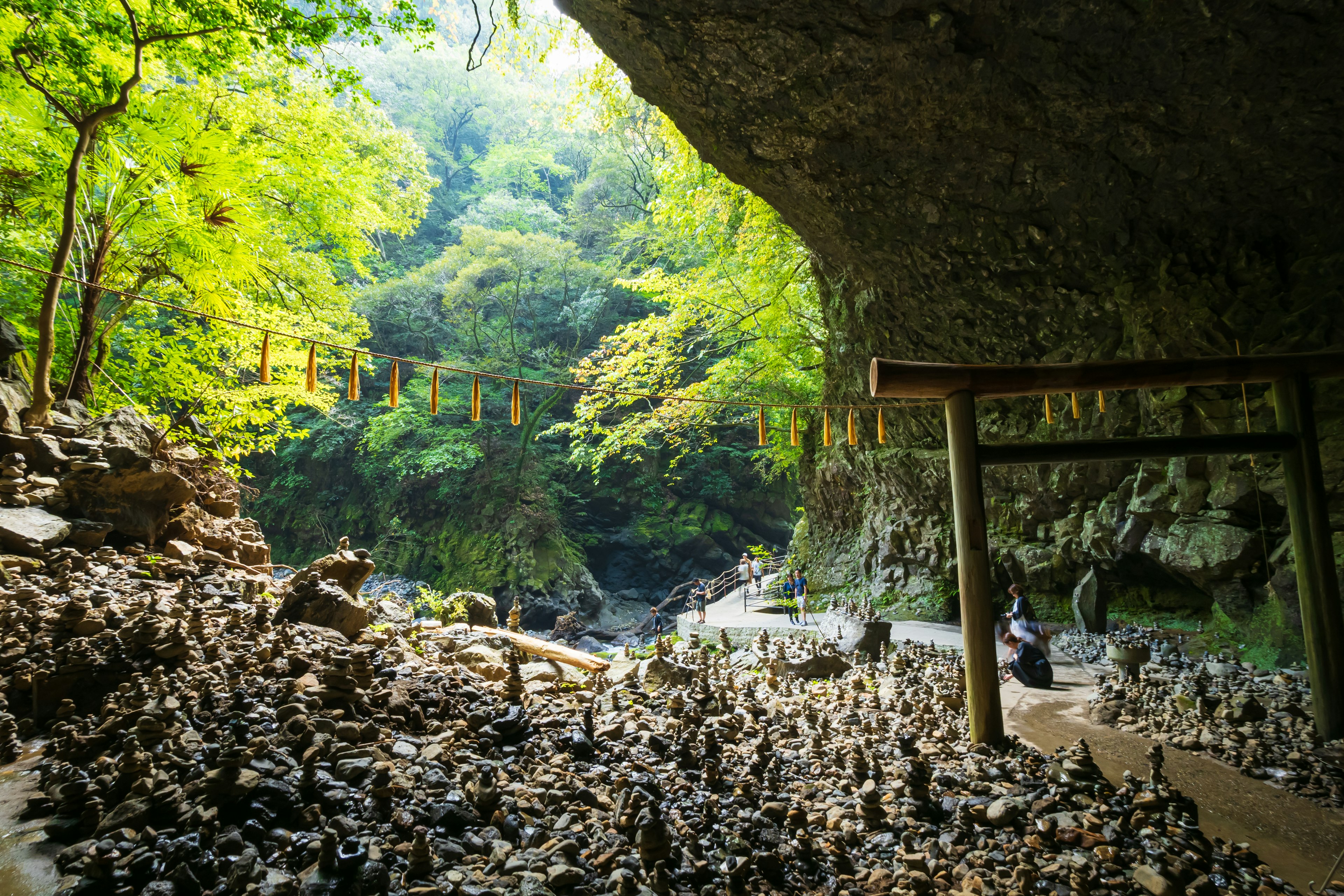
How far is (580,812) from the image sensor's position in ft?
8.89

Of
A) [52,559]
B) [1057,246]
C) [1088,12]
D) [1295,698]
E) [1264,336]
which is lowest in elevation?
[1295,698]

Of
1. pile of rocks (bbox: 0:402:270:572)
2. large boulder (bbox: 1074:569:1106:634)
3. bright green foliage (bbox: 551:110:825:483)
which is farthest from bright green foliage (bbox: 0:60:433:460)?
large boulder (bbox: 1074:569:1106:634)

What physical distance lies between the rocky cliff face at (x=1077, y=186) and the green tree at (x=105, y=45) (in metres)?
3.15

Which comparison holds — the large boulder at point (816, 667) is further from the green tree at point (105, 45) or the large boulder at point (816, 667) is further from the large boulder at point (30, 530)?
the green tree at point (105, 45)

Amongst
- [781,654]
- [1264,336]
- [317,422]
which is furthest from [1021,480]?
[317,422]

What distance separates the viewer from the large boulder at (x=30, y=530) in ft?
15.0

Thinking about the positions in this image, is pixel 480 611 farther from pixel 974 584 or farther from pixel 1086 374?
pixel 1086 374

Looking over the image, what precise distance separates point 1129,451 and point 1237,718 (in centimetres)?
215

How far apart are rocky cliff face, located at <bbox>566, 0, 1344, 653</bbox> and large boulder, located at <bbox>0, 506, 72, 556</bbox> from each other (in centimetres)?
685

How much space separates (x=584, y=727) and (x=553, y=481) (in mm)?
16643

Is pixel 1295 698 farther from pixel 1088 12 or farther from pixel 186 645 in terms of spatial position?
pixel 186 645

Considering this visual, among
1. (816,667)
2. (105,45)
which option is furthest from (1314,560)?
(105,45)

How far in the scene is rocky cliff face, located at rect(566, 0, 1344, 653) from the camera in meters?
4.87

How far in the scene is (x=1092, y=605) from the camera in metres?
7.62
